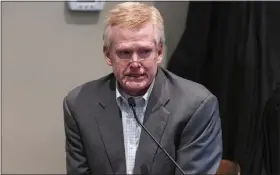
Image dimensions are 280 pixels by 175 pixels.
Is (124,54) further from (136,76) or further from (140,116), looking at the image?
(140,116)

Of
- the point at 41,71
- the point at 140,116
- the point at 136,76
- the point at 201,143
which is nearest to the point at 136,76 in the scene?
the point at 136,76

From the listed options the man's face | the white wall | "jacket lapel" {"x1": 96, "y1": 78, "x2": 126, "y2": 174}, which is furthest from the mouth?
the white wall

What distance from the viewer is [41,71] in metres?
1.87

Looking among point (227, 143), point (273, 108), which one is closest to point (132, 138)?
point (273, 108)

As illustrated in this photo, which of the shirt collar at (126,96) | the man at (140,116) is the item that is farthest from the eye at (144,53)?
the shirt collar at (126,96)

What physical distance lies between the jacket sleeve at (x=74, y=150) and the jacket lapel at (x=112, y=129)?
0.25 ft

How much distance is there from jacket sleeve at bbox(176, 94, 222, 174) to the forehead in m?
0.22

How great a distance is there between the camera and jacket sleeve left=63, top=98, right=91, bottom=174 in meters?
1.27

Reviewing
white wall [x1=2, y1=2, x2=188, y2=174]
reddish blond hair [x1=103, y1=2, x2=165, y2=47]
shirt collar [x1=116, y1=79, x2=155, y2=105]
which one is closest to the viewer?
reddish blond hair [x1=103, y1=2, x2=165, y2=47]

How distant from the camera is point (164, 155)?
3.95ft

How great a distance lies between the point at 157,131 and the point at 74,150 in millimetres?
224

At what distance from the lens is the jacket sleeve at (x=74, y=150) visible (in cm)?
127

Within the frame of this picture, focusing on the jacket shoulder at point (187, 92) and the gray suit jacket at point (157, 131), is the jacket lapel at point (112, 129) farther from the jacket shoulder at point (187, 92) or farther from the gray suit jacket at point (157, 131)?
the jacket shoulder at point (187, 92)

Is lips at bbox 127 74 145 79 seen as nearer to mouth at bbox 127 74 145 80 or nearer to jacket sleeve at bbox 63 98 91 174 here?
mouth at bbox 127 74 145 80
